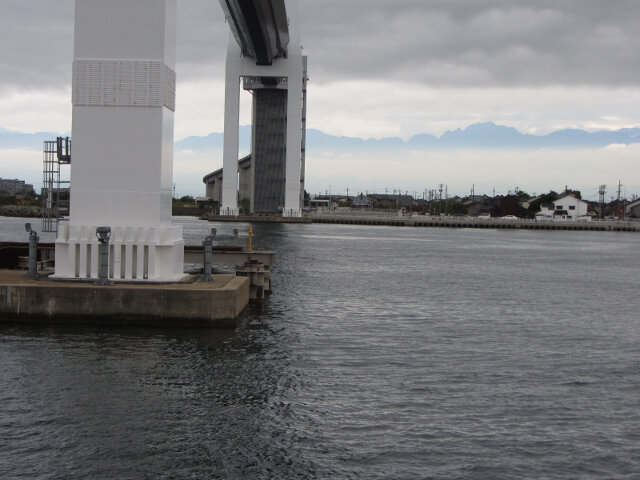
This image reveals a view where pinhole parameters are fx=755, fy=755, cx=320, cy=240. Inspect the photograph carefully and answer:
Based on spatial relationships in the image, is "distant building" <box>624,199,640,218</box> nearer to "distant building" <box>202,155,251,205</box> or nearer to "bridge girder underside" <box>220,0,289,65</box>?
"distant building" <box>202,155,251,205</box>

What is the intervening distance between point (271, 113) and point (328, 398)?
95038 millimetres

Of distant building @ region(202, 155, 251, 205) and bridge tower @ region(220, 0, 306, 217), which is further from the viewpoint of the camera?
distant building @ region(202, 155, 251, 205)

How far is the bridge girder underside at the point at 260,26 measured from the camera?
217ft

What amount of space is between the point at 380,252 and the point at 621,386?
36.2m

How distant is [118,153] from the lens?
15.0 m

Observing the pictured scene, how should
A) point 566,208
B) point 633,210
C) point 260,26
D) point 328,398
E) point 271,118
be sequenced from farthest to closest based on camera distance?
point 633,210
point 566,208
point 271,118
point 260,26
point 328,398

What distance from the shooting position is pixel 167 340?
13.6 metres

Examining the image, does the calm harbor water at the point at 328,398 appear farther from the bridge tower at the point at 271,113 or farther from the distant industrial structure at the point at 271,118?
the distant industrial structure at the point at 271,118

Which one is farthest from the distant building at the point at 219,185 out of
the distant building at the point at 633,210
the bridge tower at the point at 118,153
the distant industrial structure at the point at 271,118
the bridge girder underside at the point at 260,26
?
the bridge tower at the point at 118,153

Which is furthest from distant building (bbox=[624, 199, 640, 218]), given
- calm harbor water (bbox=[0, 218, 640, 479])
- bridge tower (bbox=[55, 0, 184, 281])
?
A: bridge tower (bbox=[55, 0, 184, 281])

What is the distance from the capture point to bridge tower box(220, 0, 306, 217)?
308ft

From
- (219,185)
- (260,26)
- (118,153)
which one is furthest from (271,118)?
(118,153)

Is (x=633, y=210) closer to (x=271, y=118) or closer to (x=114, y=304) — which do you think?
(x=271, y=118)

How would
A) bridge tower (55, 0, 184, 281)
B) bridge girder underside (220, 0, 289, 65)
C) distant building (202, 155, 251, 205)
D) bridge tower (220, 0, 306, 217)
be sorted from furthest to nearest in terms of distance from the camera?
distant building (202, 155, 251, 205) < bridge tower (220, 0, 306, 217) < bridge girder underside (220, 0, 289, 65) < bridge tower (55, 0, 184, 281)
